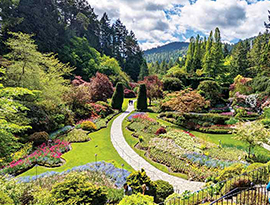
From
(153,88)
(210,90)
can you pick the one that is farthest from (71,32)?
(210,90)

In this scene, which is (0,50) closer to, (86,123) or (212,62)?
(86,123)

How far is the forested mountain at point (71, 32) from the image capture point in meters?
30.0

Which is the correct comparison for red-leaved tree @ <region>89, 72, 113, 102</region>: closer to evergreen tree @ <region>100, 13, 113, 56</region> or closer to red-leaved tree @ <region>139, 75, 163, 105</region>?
red-leaved tree @ <region>139, 75, 163, 105</region>

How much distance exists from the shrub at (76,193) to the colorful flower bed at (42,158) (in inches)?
226

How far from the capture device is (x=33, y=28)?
106 ft

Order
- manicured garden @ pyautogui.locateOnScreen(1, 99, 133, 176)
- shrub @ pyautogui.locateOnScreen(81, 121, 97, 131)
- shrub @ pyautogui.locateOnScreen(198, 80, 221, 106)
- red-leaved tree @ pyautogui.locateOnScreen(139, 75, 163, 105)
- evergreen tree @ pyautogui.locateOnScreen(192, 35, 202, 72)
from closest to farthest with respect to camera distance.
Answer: manicured garden @ pyautogui.locateOnScreen(1, 99, 133, 176), shrub @ pyautogui.locateOnScreen(81, 121, 97, 131), shrub @ pyautogui.locateOnScreen(198, 80, 221, 106), red-leaved tree @ pyautogui.locateOnScreen(139, 75, 163, 105), evergreen tree @ pyautogui.locateOnScreen(192, 35, 202, 72)

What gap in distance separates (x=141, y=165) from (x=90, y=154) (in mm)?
3875

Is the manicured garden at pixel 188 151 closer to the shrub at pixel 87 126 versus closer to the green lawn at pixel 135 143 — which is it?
the green lawn at pixel 135 143

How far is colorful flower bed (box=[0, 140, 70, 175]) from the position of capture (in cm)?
1002

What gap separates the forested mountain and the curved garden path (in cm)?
1824

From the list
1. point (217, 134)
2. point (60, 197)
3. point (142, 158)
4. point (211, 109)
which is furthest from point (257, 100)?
point (60, 197)

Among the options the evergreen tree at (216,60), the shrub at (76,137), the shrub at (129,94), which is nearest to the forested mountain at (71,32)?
the shrub at (129,94)

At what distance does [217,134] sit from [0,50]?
103 ft

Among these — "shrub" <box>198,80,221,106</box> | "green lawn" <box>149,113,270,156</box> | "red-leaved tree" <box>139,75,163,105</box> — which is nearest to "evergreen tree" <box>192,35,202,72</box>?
"shrub" <box>198,80,221,106</box>
